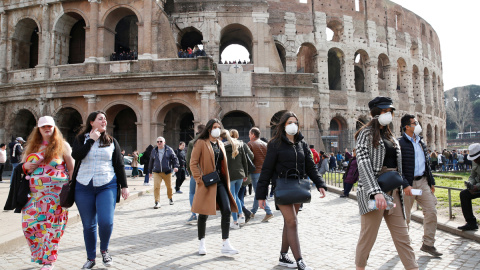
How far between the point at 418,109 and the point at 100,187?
1277 inches

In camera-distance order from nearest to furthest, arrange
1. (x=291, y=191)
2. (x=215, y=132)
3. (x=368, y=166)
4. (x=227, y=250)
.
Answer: (x=368, y=166), (x=291, y=191), (x=227, y=250), (x=215, y=132)

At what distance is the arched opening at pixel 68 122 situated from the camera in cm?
2043

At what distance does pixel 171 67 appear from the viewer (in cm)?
1886

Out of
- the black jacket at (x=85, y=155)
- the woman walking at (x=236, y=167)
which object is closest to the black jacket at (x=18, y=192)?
the black jacket at (x=85, y=155)

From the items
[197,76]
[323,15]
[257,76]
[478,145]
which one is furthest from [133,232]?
[323,15]

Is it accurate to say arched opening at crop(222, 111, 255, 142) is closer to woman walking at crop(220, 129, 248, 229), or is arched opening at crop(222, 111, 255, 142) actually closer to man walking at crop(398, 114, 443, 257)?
woman walking at crop(220, 129, 248, 229)

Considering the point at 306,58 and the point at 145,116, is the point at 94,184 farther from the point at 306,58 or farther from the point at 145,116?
the point at 306,58

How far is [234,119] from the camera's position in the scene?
915 inches

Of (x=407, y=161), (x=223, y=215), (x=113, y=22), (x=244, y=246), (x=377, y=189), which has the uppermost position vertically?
(x=113, y=22)

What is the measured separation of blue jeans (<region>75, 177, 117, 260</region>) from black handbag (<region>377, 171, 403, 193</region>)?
2.92m

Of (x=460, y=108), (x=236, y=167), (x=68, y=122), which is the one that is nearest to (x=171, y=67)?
(x=68, y=122)

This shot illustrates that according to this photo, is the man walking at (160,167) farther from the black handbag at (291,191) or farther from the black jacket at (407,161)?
the black jacket at (407,161)

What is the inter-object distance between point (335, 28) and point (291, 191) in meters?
26.0

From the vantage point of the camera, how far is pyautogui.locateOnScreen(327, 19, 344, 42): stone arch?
86.8 ft
